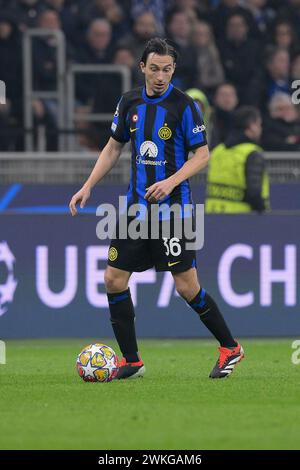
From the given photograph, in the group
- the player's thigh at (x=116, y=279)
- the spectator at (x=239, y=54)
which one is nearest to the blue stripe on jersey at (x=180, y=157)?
the player's thigh at (x=116, y=279)

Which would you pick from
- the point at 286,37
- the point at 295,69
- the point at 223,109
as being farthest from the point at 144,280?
the point at 286,37

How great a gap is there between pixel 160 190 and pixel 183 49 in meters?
9.00

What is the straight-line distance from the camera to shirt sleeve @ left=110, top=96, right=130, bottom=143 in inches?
374

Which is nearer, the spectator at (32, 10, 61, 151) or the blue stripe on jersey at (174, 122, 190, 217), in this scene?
the blue stripe on jersey at (174, 122, 190, 217)

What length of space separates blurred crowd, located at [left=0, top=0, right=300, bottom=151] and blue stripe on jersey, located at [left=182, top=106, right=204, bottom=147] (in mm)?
7098

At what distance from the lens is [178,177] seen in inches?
361

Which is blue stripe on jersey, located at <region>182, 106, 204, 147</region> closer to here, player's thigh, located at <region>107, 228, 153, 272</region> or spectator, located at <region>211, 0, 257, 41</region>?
player's thigh, located at <region>107, 228, 153, 272</region>

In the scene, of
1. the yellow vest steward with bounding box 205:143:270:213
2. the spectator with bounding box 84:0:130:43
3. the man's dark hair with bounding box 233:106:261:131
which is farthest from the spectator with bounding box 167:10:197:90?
the man's dark hair with bounding box 233:106:261:131

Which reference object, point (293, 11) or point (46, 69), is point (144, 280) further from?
point (293, 11)

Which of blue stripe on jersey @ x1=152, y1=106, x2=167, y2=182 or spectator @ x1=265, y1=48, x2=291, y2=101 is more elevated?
spectator @ x1=265, y1=48, x2=291, y2=101

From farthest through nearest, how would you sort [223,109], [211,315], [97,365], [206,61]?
1. [206,61]
2. [223,109]
3. [211,315]
4. [97,365]

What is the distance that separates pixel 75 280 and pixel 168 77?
4.39 m

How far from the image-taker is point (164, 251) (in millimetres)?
9352
